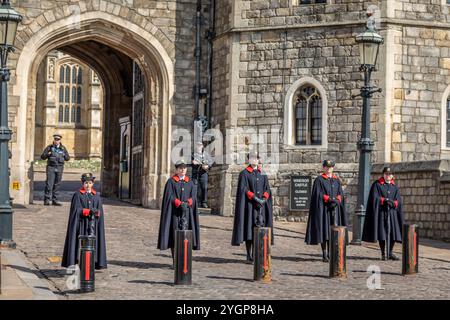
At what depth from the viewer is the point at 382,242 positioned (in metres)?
17.4

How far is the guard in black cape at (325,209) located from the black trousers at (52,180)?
30.9ft

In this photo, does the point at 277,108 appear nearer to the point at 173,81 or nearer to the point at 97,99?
the point at 173,81

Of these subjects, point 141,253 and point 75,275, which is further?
point 141,253

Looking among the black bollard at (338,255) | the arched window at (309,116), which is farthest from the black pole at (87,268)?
the arched window at (309,116)

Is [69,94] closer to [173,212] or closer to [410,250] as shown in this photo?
[173,212]

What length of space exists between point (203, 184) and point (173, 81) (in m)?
2.72

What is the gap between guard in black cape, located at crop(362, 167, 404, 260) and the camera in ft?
56.9

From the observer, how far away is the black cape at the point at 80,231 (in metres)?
14.0

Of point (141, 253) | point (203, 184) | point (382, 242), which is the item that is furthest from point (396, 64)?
point (141, 253)

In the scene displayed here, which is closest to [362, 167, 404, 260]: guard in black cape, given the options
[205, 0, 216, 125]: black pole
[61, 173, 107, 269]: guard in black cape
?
[61, 173, 107, 269]: guard in black cape

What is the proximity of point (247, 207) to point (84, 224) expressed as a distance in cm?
313

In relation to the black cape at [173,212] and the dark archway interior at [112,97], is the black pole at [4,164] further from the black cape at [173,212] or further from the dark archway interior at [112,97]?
the dark archway interior at [112,97]

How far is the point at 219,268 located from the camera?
1551cm

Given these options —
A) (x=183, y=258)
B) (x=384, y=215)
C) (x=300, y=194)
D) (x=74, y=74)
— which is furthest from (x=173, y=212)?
(x=74, y=74)
